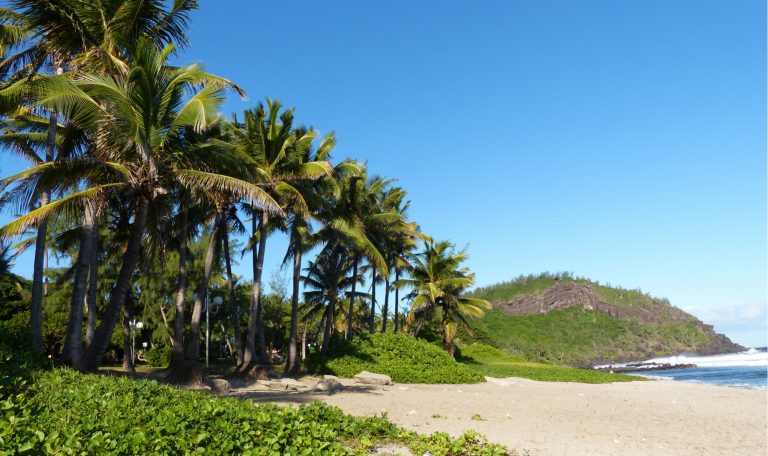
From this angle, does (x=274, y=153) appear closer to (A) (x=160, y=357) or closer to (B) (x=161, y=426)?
(B) (x=161, y=426)

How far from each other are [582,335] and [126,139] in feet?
260

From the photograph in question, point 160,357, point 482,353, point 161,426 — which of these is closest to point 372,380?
point 161,426

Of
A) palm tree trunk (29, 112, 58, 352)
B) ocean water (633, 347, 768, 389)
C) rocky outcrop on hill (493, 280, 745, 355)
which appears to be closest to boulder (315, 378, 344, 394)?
palm tree trunk (29, 112, 58, 352)

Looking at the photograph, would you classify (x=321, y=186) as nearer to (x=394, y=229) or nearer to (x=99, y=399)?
(x=394, y=229)

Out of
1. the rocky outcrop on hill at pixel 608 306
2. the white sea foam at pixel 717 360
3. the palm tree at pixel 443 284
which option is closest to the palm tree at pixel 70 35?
the palm tree at pixel 443 284

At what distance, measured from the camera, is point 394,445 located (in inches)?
281

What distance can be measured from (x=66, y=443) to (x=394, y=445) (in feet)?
13.6

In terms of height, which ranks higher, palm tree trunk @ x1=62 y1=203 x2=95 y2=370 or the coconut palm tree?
the coconut palm tree

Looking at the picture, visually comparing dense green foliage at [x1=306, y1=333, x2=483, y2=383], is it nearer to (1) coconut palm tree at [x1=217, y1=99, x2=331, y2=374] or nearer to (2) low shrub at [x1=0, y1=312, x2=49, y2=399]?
(1) coconut palm tree at [x1=217, y1=99, x2=331, y2=374]

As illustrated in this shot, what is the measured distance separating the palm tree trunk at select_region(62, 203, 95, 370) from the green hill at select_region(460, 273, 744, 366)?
55500 millimetres

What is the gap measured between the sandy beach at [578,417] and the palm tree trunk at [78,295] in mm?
4366

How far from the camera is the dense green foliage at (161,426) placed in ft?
15.1

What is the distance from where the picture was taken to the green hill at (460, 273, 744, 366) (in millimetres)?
71312

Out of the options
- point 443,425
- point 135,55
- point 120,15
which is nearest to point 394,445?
point 443,425
